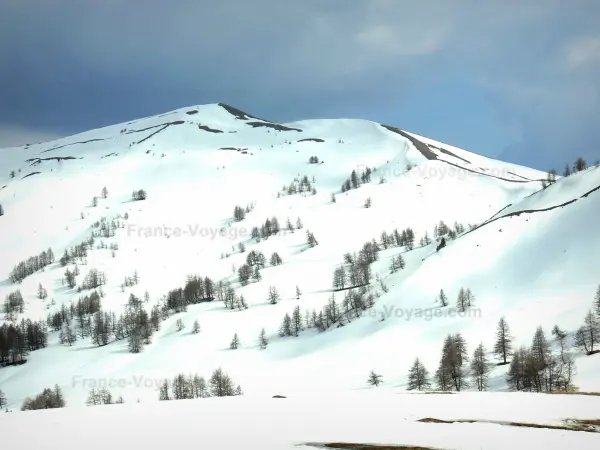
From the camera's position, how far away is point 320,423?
1827 centimetres

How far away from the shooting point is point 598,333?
60.7m

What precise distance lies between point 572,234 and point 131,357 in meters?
109

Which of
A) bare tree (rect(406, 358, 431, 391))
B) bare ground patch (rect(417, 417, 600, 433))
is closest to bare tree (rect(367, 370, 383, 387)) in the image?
bare tree (rect(406, 358, 431, 391))

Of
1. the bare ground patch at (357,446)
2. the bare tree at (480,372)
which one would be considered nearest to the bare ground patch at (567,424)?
the bare ground patch at (357,446)

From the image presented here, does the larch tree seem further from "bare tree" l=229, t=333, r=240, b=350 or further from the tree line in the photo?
"bare tree" l=229, t=333, r=240, b=350

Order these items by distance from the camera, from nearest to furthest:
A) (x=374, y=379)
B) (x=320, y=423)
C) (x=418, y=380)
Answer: (x=320, y=423) < (x=418, y=380) < (x=374, y=379)

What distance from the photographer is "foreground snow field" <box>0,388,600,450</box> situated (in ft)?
51.3

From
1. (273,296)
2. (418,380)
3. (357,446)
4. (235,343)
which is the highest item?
(273,296)

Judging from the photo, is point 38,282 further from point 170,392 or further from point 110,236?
point 170,392

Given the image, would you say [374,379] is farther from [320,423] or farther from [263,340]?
[320,423]

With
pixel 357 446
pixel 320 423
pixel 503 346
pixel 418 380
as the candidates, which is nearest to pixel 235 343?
pixel 418 380

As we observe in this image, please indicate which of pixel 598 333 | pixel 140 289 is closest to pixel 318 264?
pixel 140 289

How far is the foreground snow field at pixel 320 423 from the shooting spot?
15641 mm

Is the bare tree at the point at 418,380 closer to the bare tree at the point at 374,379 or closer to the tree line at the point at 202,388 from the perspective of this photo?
the bare tree at the point at 374,379
